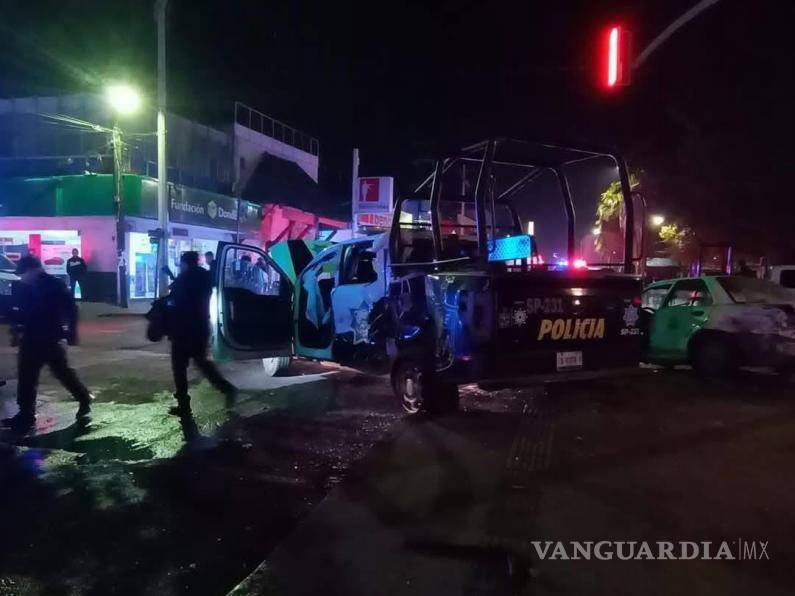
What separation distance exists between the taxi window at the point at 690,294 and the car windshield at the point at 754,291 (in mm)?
249

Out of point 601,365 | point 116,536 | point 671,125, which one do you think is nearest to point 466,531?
point 116,536

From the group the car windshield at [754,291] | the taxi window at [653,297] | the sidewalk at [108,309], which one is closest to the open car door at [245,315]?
the taxi window at [653,297]

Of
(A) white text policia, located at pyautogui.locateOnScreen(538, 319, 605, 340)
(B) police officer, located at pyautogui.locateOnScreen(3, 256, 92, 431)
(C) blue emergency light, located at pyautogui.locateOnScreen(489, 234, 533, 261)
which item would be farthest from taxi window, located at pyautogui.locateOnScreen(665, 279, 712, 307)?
(B) police officer, located at pyautogui.locateOnScreen(3, 256, 92, 431)

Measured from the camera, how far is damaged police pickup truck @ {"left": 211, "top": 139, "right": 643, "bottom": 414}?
561cm

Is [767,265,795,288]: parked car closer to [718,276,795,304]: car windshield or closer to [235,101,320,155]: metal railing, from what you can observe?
[718,276,795,304]: car windshield

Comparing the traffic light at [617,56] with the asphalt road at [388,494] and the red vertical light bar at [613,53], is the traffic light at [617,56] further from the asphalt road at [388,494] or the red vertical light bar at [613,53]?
the asphalt road at [388,494]

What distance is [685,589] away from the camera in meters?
3.20

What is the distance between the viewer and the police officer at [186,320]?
6.64 metres

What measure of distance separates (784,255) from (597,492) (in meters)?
17.3

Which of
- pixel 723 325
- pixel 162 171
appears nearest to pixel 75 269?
pixel 162 171

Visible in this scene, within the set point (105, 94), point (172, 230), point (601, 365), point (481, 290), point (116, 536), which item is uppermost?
point (105, 94)

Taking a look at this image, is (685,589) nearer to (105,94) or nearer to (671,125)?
(671,125)

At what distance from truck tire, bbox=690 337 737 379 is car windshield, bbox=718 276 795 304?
62 cm

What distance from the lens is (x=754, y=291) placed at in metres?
8.52
